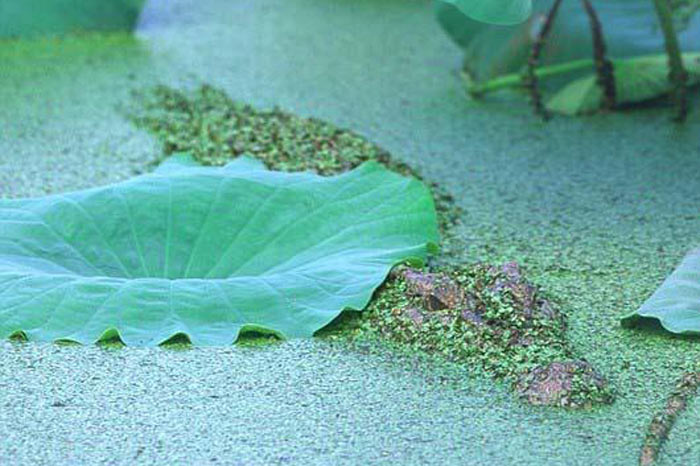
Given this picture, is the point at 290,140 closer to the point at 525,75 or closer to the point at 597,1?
the point at 525,75

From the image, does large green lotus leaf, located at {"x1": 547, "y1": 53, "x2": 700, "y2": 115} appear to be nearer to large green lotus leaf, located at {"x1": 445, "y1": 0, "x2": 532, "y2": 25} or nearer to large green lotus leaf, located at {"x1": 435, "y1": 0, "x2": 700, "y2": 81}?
large green lotus leaf, located at {"x1": 435, "y1": 0, "x2": 700, "y2": 81}

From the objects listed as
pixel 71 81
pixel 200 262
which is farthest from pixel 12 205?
pixel 71 81

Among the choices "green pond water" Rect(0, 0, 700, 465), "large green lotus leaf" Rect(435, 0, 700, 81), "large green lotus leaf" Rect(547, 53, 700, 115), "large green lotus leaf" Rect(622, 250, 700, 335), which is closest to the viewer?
"green pond water" Rect(0, 0, 700, 465)

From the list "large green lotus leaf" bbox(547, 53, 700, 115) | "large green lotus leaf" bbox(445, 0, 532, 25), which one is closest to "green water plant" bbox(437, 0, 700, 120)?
"large green lotus leaf" bbox(547, 53, 700, 115)

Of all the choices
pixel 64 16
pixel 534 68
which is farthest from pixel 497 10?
pixel 64 16

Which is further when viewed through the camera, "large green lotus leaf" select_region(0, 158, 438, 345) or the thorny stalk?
the thorny stalk

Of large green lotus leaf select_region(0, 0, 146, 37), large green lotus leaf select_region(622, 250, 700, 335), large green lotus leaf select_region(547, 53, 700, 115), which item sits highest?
large green lotus leaf select_region(622, 250, 700, 335)

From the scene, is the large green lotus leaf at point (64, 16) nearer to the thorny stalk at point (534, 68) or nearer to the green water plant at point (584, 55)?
the green water plant at point (584, 55)
